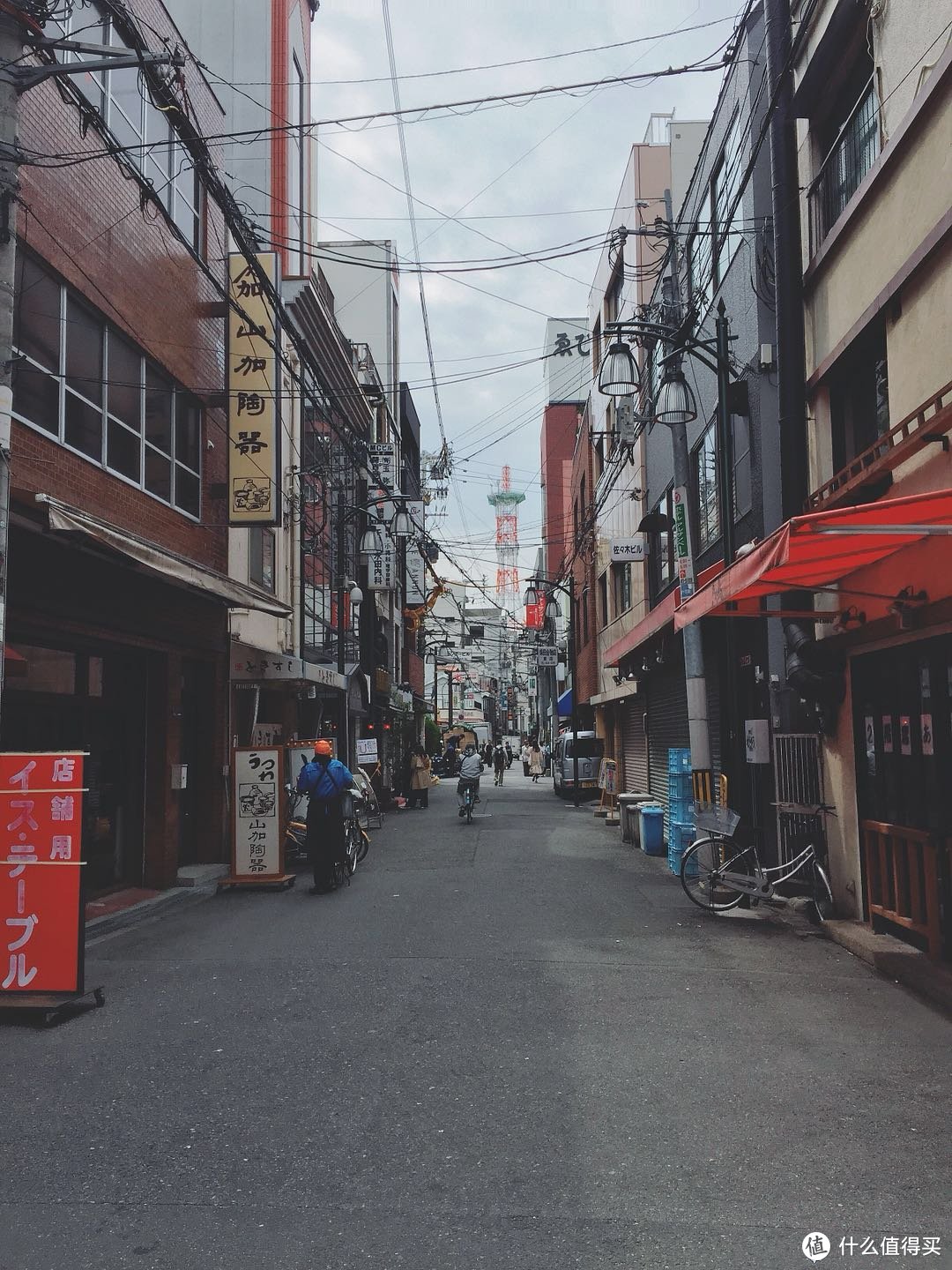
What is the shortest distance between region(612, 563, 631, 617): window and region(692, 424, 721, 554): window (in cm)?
933

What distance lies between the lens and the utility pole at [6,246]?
7.52m

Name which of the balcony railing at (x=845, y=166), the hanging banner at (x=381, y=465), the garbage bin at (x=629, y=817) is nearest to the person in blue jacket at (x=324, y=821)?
the garbage bin at (x=629, y=817)

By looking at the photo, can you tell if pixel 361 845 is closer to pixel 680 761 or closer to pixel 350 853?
pixel 350 853

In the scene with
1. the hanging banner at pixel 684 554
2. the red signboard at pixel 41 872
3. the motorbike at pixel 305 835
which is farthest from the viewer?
the motorbike at pixel 305 835

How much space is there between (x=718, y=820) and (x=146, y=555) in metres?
6.96

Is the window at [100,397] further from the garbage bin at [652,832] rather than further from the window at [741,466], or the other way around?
the garbage bin at [652,832]

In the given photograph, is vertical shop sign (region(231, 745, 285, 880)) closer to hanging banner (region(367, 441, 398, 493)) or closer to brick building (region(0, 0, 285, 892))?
brick building (region(0, 0, 285, 892))

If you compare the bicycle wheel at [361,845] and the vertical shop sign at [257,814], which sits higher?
the vertical shop sign at [257,814]

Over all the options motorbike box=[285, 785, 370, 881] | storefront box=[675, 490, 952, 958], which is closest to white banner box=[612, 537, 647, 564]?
motorbike box=[285, 785, 370, 881]

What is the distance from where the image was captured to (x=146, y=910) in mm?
12047

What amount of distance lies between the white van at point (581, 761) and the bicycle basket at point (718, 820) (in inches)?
830

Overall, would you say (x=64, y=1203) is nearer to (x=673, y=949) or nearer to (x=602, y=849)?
(x=673, y=949)

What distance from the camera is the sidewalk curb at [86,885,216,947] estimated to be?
427 inches

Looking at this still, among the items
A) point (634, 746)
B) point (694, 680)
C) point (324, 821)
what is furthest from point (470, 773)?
point (694, 680)
